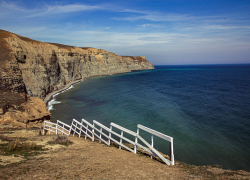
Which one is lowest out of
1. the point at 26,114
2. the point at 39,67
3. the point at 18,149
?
the point at 26,114

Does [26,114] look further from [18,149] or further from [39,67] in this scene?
[39,67]

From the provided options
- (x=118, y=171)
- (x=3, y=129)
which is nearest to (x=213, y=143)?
(x=118, y=171)

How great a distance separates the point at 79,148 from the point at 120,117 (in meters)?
13.5

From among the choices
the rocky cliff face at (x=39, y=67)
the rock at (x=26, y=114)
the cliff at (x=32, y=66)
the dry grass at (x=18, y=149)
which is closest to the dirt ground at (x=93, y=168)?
the dry grass at (x=18, y=149)

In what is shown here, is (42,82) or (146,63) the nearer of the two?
(42,82)

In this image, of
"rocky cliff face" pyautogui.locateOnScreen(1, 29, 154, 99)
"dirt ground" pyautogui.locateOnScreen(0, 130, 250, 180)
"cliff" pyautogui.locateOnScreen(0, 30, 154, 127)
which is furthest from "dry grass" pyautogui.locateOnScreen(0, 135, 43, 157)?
"rocky cliff face" pyautogui.locateOnScreen(1, 29, 154, 99)

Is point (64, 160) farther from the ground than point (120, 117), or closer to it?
farther from the ground

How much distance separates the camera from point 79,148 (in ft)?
28.4

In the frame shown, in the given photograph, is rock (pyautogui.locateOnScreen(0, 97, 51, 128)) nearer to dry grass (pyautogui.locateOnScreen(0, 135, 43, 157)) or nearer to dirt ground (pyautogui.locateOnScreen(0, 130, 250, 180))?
dry grass (pyautogui.locateOnScreen(0, 135, 43, 157))

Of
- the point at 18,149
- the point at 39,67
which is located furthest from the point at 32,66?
the point at 18,149

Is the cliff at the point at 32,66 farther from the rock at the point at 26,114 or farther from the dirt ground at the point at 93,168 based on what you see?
the dirt ground at the point at 93,168

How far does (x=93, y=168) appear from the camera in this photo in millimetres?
5922

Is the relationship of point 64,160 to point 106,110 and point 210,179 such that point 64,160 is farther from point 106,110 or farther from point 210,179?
point 106,110

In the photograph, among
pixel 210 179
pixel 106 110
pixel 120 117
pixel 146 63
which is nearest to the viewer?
pixel 210 179
